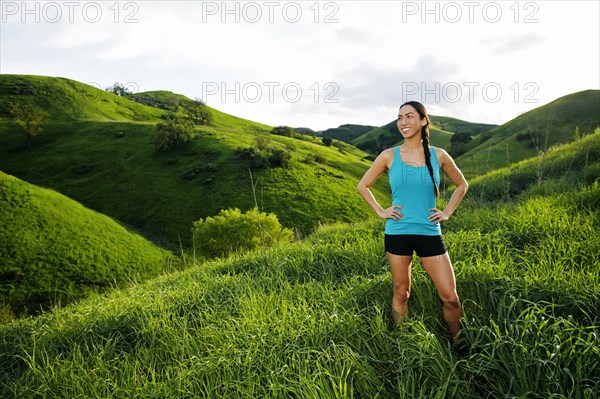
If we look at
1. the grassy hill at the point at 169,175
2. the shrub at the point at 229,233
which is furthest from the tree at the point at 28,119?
the shrub at the point at 229,233

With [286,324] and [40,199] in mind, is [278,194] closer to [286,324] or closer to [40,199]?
[40,199]

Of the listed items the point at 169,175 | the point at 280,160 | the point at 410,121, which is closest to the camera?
the point at 410,121

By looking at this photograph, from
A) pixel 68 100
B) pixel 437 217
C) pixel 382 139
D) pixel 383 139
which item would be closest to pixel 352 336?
pixel 437 217

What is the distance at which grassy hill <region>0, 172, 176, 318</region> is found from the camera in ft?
109

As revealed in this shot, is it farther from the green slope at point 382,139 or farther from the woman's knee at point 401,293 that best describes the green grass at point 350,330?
the green slope at point 382,139

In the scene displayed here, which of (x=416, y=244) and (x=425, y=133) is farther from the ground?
(x=425, y=133)

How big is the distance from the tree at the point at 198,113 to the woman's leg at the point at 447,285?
111971 millimetres

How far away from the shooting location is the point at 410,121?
3.77 metres

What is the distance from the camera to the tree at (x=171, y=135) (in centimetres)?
7436

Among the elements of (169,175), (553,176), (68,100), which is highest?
(68,100)

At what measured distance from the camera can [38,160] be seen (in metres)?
74.5

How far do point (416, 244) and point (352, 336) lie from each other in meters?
1.22

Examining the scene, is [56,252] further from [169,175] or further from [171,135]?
[171,135]

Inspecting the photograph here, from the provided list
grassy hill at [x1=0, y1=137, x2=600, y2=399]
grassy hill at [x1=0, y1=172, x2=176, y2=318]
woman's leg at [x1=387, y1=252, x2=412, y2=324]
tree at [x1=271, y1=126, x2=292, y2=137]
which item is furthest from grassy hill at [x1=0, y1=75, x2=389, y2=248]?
woman's leg at [x1=387, y1=252, x2=412, y2=324]
